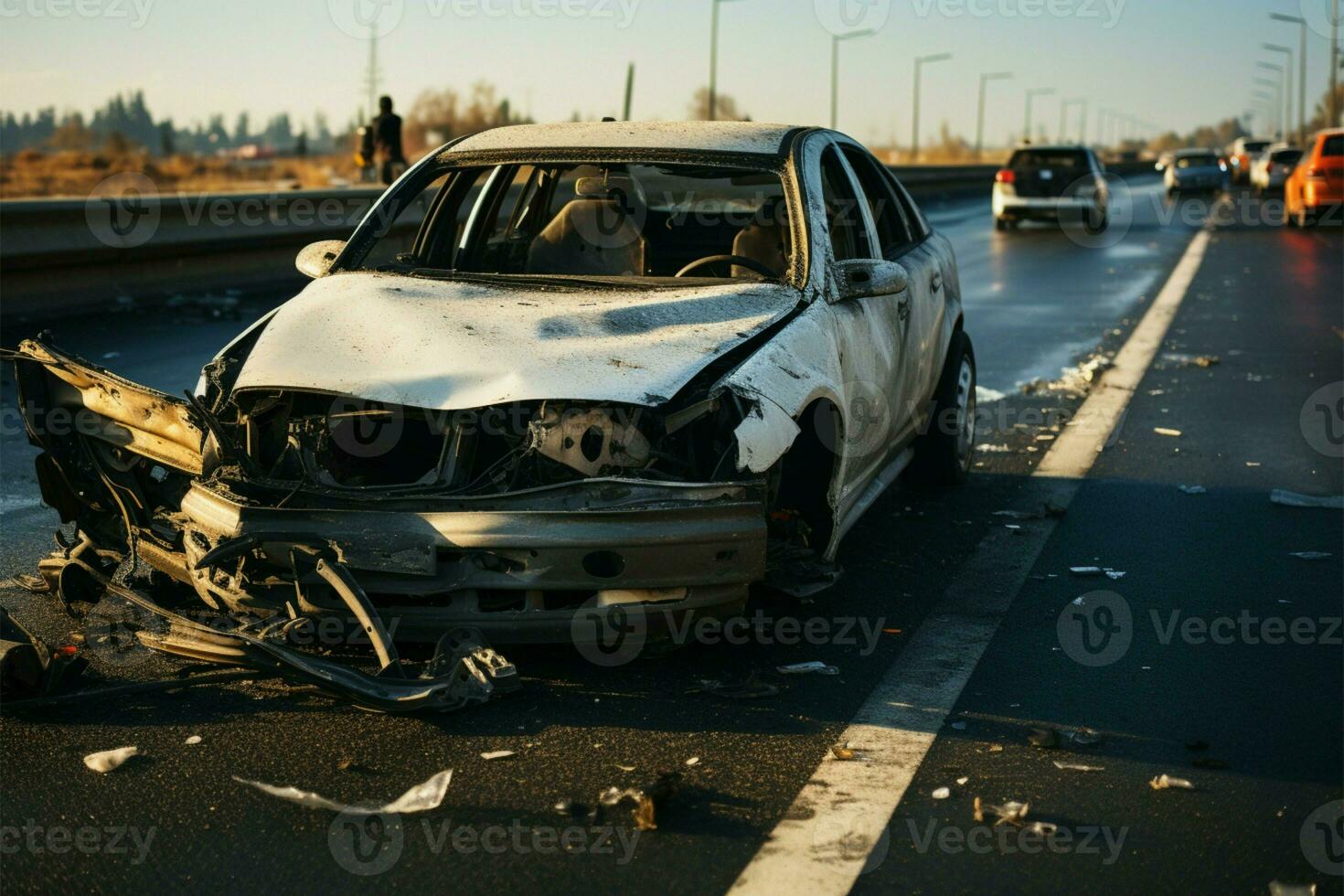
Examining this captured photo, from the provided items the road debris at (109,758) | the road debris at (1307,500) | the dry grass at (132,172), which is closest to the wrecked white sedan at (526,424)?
the road debris at (109,758)

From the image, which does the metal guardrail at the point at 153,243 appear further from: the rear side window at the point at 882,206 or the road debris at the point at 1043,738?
the road debris at the point at 1043,738

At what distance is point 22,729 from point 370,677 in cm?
89

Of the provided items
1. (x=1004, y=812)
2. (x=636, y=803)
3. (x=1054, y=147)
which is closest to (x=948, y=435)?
(x=1004, y=812)

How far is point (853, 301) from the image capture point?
225 inches

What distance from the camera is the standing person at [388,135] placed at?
24.8 meters

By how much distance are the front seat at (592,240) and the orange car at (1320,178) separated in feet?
80.3

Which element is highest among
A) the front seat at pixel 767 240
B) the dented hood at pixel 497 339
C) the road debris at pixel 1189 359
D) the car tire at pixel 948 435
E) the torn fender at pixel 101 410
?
the front seat at pixel 767 240

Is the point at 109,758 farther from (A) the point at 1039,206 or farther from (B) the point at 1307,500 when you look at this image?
(A) the point at 1039,206

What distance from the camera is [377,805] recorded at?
361 cm

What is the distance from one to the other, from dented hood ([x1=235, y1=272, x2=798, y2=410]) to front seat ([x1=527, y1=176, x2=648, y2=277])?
860mm

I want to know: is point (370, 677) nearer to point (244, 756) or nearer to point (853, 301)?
point (244, 756)

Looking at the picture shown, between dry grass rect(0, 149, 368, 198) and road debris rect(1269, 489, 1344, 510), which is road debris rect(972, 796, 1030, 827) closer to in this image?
road debris rect(1269, 489, 1344, 510)

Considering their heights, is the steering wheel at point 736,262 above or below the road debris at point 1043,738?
above

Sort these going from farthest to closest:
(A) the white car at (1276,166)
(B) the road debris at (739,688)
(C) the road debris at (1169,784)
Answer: (A) the white car at (1276,166), (B) the road debris at (739,688), (C) the road debris at (1169,784)
